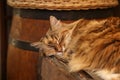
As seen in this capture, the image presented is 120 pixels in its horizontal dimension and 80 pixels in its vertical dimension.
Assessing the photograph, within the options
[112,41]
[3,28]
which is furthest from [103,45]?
[3,28]

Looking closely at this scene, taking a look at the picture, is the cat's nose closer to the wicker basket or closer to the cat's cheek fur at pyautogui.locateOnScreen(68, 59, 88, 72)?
the cat's cheek fur at pyautogui.locateOnScreen(68, 59, 88, 72)

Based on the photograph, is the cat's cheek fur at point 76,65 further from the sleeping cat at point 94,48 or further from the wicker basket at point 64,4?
the wicker basket at point 64,4

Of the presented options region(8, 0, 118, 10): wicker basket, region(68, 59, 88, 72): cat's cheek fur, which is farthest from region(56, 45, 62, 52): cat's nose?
region(8, 0, 118, 10): wicker basket

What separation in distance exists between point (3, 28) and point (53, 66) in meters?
0.91

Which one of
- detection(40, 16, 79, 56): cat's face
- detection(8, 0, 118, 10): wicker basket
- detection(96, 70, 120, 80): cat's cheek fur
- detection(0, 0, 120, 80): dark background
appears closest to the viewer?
detection(96, 70, 120, 80): cat's cheek fur

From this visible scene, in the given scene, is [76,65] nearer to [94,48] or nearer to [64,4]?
[94,48]

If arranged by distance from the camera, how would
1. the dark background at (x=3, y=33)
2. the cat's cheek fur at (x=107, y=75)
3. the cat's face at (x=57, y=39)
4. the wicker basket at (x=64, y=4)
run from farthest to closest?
the dark background at (x=3, y=33) < the wicker basket at (x=64, y=4) < the cat's face at (x=57, y=39) < the cat's cheek fur at (x=107, y=75)

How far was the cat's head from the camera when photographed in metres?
0.85

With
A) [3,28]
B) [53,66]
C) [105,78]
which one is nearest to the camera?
Result: [105,78]

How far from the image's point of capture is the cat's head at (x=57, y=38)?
851 mm

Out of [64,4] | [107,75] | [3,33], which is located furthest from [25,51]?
[107,75]

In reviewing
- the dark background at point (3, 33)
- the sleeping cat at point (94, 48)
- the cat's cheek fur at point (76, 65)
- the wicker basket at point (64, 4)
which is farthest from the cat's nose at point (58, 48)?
the dark background at point (3, 33)

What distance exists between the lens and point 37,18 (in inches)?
47.2

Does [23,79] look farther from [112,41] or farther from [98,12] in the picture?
[112,41]
